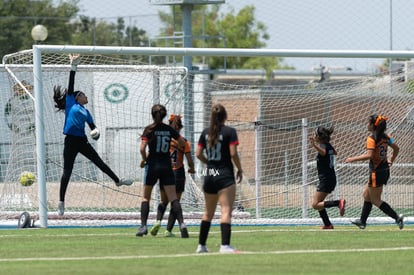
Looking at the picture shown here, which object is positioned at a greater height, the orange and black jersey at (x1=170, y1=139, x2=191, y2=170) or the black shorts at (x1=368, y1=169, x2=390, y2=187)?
the orange and black jersey at (x1=170, y1=139, x2=191, y2=170)

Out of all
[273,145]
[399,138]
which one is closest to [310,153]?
[273,145]

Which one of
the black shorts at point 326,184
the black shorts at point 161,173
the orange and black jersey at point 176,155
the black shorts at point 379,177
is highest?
the orange and black jersey at point 176,155

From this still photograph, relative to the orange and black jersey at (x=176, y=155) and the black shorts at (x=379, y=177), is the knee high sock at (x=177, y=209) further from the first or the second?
the black shorts at (x=379, y=177)

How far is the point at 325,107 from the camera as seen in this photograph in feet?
94.5

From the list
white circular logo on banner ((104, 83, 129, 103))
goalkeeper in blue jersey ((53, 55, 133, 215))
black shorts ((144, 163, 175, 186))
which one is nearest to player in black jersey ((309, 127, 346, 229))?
goalkeeper in blue jersey ((53, 55, 133, 215))

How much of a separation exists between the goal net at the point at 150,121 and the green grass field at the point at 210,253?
4264mm

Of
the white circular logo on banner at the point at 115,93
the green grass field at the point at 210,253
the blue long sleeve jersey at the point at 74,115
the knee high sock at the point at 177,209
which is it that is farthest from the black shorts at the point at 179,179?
the white circular logo on banner at the point at 115,93

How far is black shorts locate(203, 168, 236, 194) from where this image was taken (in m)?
14.5

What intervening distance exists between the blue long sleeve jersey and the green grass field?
175 centimetres

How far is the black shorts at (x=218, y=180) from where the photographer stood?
14.5 m

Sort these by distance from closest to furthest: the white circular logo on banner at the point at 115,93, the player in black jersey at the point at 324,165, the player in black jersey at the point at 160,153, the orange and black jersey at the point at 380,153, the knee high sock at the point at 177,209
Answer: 1. the player in black jersey at the point at 160,153
2. the knee high sock at the point at 177,209
3. the orange and black jersey at the point at 380,153
4. the player in black jersey at the point at 324,165
5. the white circular logo on banner at the point at 115,93

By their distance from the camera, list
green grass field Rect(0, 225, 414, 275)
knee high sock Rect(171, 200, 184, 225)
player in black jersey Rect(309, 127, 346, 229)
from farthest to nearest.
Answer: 1. player in black jersey Rect(309, 127, 346, 229)
2. knee high sock Rect(171, 200, 184, 225)
3. green grass field Rect(0, 225, 414, 275)

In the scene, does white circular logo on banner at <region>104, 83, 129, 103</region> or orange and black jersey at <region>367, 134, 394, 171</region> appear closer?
orange and black jersey at <region>367, 134, 394, 171</region>

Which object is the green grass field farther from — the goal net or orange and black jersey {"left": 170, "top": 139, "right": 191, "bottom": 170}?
the goal net
